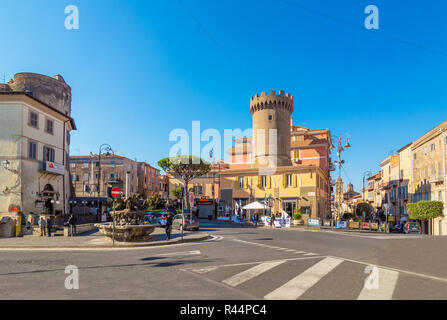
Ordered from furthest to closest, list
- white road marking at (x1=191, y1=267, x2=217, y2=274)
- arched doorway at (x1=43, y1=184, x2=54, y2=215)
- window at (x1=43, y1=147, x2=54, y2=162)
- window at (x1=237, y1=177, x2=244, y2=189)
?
1. window at (x1=237, y1=177, x2=244, y2=189)
2. window at (x1=43, y1=147, x2=54, y2=162)
3. arched doorway at (x1=43, y1=184, x2=54, y2=215)
4. white road marking at (x1=191, y1=267, x2=217, y2=274)

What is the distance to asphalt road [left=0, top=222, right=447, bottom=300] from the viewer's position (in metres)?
6.59

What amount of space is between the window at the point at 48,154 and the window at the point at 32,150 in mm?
1488

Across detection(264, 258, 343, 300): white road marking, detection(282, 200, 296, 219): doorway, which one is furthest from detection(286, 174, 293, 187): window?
detection(264, 258, 343, 300): white road marking

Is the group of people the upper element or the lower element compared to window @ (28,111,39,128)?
lower

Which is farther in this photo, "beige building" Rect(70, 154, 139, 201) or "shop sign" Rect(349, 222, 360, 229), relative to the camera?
"beige building" Rect(70, 154, 139, 201)

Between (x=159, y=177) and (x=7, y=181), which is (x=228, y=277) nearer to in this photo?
(x=7, y=181)

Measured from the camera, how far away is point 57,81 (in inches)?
1676

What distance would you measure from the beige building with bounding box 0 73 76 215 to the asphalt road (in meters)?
15.4

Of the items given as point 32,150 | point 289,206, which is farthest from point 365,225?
point 32,150

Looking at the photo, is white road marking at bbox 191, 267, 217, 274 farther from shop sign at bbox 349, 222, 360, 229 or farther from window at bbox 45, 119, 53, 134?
window at bbox 45, 119, 53, 134

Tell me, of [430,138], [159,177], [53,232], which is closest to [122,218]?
[53,232]

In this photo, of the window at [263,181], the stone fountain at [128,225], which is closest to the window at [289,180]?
the window at [263,181]

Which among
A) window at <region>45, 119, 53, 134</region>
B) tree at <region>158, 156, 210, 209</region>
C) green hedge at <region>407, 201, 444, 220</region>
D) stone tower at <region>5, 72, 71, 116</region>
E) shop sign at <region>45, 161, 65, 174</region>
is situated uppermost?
stone tower at <region>5, 72, 71, 116</region>
